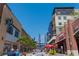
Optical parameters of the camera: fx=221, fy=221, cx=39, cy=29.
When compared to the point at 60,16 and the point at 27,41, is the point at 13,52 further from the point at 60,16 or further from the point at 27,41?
the point at 60,16

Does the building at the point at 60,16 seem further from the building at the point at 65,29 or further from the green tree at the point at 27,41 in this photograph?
the green tree at the point at 27,41

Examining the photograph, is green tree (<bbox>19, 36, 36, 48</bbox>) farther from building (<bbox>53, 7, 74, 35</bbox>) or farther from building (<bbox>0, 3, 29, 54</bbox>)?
building (<bbox>53, 7, 74, 35</bbox>)

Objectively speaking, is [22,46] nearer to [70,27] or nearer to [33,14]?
[33,14]

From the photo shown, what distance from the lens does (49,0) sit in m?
4.70

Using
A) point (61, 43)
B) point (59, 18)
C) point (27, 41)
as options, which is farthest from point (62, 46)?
point (27, 41)

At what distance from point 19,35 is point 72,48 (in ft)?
4.25

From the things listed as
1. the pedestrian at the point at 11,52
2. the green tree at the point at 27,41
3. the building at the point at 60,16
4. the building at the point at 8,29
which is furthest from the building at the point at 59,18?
the pedestrian at the point at 11,52

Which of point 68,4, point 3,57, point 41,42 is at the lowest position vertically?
point 3,57

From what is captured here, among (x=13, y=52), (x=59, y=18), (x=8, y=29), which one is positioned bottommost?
(x=13, y=52)

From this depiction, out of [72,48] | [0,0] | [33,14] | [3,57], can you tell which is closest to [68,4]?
[33,14]

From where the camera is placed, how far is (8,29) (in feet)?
16.2

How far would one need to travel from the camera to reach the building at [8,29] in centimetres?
480

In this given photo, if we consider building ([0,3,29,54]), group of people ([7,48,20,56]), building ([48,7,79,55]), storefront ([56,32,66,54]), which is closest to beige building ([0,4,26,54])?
building ([0,3,29,54])

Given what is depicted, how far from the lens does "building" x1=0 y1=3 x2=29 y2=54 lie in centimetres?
480
